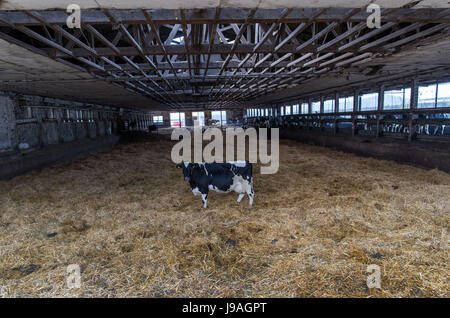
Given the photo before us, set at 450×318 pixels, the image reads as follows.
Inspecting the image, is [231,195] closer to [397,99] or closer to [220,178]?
[220,178]

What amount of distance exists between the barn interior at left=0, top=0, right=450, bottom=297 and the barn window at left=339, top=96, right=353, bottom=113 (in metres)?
4.46

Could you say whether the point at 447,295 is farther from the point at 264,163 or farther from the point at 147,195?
the point at 264,163

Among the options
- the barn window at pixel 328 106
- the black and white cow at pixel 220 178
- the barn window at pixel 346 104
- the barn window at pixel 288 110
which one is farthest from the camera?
the barn window at pixel 288 110

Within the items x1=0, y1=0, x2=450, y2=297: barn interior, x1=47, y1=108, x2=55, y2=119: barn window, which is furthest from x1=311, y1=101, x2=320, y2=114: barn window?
x1=47, y1=108, x2=55, y2=119: barn window

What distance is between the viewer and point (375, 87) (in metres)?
12.8

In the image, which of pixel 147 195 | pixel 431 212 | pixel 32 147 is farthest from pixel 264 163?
pixel 32 147

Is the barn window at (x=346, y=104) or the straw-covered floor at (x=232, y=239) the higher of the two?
the barn window at (x=346, y=104)

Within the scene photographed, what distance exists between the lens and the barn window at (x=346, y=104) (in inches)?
623

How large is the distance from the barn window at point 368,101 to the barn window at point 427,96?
297 centimetres

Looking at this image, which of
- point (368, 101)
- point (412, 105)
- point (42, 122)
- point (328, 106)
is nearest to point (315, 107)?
point (328, 106)

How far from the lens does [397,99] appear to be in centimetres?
1188

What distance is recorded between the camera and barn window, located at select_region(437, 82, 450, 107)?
950 cm

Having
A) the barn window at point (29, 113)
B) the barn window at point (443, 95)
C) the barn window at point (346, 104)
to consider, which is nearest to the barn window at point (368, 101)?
the barn window at point (346, 104)

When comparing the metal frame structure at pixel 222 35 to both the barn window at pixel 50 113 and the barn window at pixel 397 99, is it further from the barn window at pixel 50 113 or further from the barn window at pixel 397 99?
the barn window at pixel 50 113
